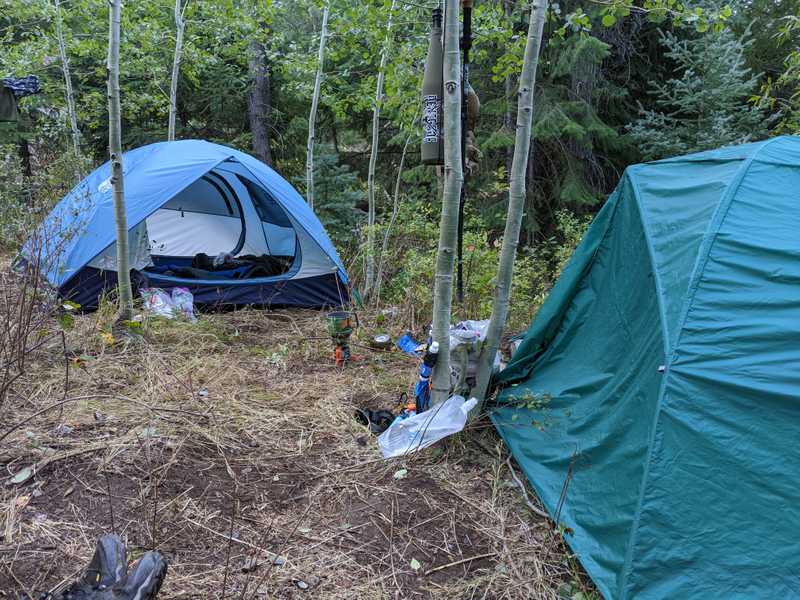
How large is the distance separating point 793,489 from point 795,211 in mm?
1071

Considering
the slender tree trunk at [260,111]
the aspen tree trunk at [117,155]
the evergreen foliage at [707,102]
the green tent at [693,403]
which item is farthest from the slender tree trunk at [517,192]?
the slender tree trunk at [260,111]

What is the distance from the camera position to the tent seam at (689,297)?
6.69 feet

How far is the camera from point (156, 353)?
4227 millimetres

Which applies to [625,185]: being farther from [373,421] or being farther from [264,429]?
[264,429]

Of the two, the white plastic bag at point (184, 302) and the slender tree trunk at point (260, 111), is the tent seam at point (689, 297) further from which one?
the slender tree trunk at point (260, 111)

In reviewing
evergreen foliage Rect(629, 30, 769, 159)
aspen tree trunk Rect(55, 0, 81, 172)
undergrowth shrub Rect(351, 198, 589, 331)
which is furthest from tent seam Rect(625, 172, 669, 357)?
aspen tree trunk Rect(55, 0, 81, 172)

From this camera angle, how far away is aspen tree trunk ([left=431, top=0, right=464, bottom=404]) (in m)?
2.69

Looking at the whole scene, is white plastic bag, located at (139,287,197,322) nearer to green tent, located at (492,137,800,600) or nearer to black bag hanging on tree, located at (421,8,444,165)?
black bag hanging on tree, located at (421,8,444,165)

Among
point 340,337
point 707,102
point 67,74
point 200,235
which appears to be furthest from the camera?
point 67,74

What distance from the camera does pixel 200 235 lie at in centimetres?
685

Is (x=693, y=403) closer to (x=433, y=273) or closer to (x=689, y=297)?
(x=689, y=297)

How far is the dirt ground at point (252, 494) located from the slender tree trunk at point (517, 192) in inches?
15.9

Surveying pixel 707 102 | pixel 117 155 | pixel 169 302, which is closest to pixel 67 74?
pixel 169 302

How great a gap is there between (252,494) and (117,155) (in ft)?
8.85
